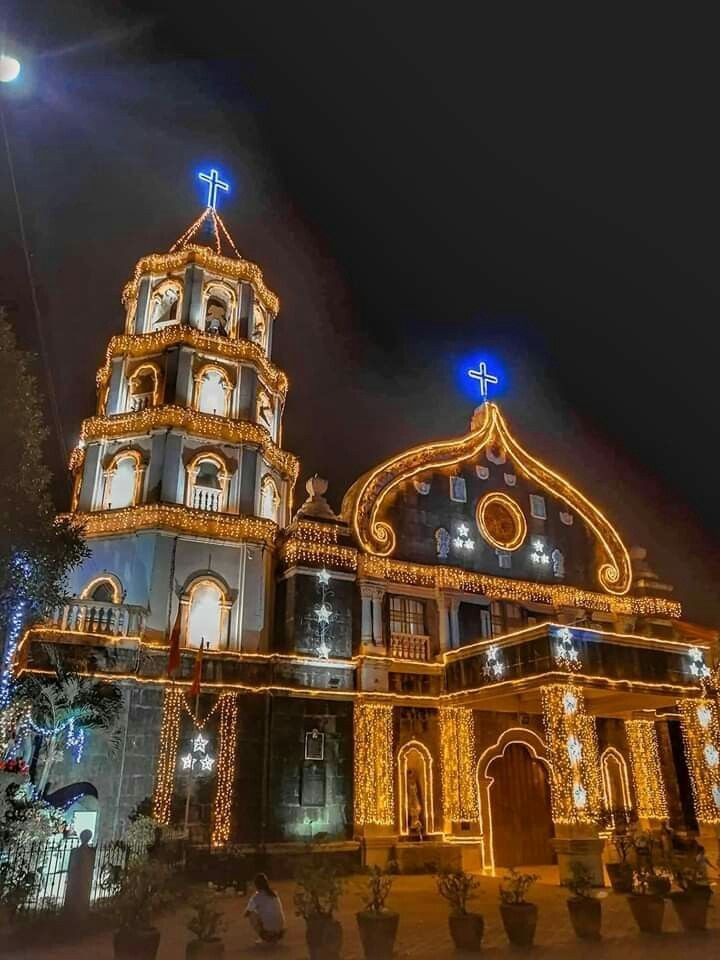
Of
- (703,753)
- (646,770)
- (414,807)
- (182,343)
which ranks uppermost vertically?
(182,343)

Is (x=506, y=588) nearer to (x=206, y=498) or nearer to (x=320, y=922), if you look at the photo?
(x=206, y=498)

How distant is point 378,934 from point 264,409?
20531mm

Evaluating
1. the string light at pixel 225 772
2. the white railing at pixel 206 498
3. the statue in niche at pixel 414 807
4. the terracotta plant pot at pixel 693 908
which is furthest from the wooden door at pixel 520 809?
the white railing at pixel 206 498

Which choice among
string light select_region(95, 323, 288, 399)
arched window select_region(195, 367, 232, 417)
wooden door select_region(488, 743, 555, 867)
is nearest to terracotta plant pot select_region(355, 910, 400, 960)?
wooden door select_region(488, 743, 555, 867)

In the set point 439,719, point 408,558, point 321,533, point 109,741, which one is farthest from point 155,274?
point 439,719

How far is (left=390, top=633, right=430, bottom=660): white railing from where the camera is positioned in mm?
25344

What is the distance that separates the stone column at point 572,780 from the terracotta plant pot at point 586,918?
231 inches

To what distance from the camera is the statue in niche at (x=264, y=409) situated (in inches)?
1113

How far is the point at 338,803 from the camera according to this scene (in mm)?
22406

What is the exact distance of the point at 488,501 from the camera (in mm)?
29188

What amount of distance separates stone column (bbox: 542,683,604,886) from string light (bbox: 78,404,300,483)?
13116 mm

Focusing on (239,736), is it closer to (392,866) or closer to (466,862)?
(392,866)

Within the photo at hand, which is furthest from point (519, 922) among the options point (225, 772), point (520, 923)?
point (225, 772)

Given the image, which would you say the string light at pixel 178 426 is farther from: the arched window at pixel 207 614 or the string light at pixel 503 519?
the string light at pixel 503 519
